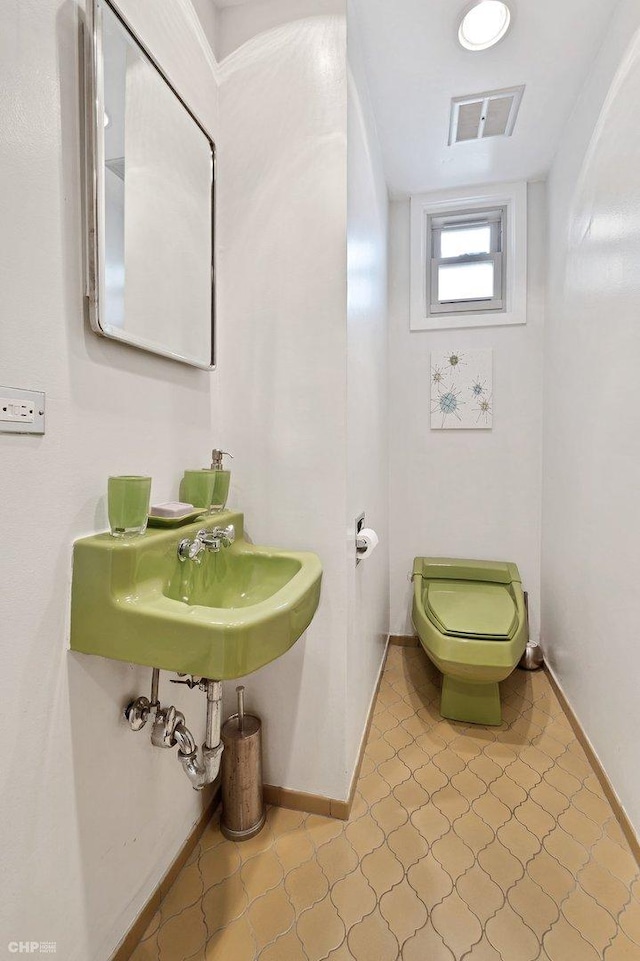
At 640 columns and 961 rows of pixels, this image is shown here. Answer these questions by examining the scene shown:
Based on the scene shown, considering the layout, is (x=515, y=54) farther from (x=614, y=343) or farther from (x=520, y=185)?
(x=614, y=343)

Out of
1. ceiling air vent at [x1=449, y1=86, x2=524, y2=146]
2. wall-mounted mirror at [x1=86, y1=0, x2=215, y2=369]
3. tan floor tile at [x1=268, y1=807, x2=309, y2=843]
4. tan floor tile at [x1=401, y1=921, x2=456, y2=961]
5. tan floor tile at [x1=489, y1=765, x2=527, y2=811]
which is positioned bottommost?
tan floor tile at [x1=401, y1=921, x2=456, y2=961]

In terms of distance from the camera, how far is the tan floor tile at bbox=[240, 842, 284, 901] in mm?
1172

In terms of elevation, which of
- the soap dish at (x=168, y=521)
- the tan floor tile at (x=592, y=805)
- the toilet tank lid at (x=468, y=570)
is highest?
the soap dish at (x=168, y=521)

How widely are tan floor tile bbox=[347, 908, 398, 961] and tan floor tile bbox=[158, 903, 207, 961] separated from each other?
0.36 meters

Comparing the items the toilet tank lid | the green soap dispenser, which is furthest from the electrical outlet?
the toilet tank lid

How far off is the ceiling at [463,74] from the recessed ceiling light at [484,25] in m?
0.03

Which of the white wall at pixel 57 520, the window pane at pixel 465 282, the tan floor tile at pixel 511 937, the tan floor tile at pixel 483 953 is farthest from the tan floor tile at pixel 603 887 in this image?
the window pane at pixel 465 282

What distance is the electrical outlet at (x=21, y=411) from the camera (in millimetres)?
709

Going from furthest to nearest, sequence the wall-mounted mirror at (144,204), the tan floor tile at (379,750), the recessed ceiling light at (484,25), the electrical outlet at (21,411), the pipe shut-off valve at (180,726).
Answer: the tan floor tile at (379,750) < the recessed ceiling light at (484,25) < the pipe shut-off valve at (180,726) < the wall-mounted mirror at (144,204) < the electrical outlet at (21,411)

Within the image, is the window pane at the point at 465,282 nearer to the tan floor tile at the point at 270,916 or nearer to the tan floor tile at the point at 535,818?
the tan floor tile at the point at 535,818

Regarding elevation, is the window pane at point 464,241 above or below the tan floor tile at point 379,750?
above

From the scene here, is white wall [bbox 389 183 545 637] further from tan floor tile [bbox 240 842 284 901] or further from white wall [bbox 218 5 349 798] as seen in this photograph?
tan floor tile [bbox 240 842 284 901]

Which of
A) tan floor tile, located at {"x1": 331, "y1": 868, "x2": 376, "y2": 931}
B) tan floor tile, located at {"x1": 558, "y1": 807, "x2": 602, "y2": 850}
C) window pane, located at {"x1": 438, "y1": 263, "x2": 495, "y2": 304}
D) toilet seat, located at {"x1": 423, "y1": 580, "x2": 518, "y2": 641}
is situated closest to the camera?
tan floor tile, located at {"x1": 331, "y1": 868, "x2": 376, "y2": 931}

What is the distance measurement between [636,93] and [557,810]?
2.23 m
